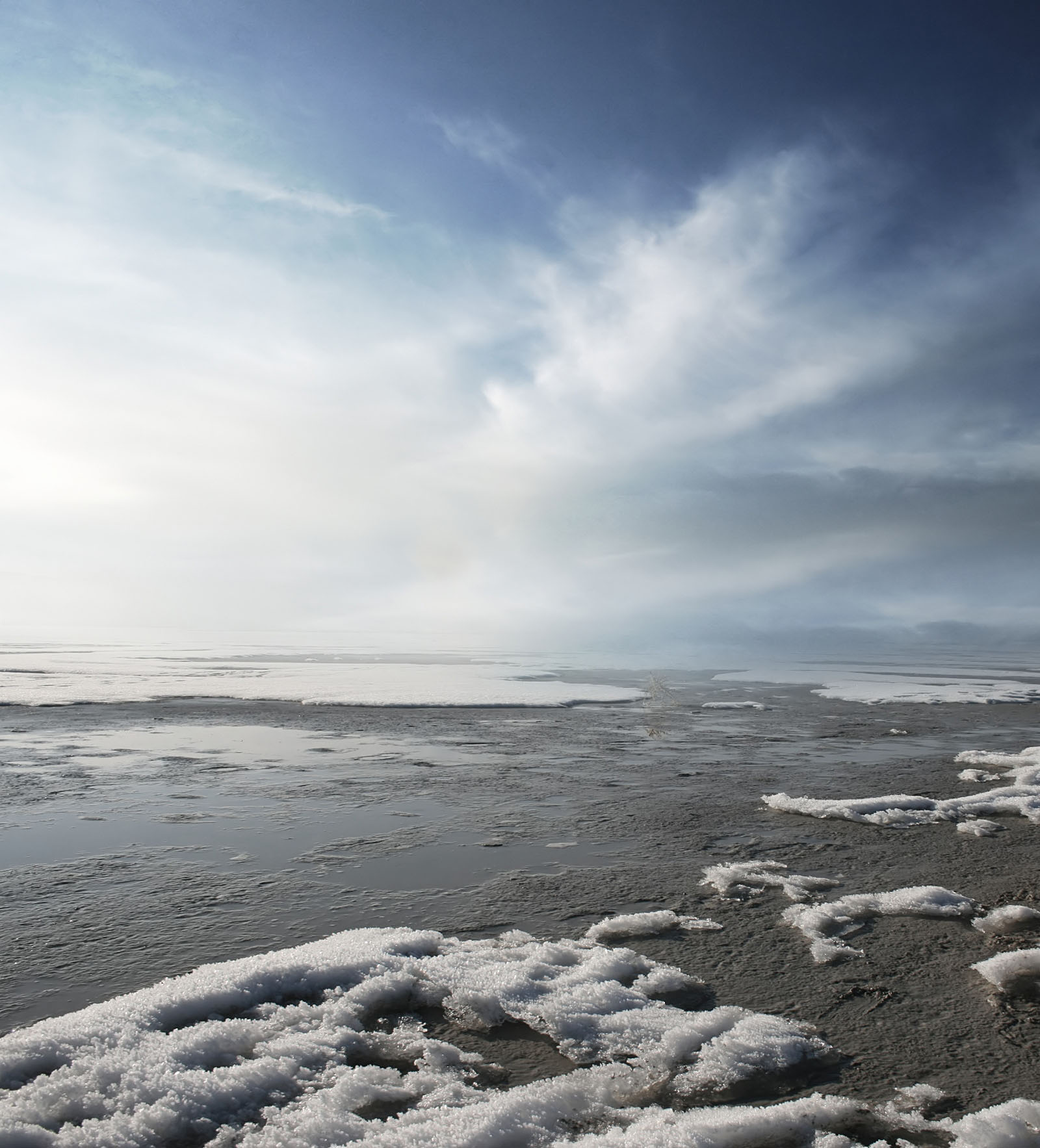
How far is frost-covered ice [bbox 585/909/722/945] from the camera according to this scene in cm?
455

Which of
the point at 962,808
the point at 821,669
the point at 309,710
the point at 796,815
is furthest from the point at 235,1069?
the point at 821,669

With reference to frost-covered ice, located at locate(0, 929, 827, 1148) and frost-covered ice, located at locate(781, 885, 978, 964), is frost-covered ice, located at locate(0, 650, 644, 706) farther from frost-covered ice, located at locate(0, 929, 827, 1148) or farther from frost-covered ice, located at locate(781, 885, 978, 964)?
frost-covered ice, located at locate(0, 929, 827, 1148)

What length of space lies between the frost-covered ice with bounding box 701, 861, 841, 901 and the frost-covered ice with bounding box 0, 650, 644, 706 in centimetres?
1474

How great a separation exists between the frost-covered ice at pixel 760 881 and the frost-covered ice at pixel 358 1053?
1.63 meters

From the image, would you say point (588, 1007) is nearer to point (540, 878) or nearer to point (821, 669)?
point (540, 878)

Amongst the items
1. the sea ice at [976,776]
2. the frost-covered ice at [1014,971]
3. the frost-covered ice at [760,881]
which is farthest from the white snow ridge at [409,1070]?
the sea ice at [976,776]

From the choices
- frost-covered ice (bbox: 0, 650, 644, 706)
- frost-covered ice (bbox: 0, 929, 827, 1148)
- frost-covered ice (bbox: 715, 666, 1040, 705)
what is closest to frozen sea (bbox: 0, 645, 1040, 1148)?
frost-covered ice (bbox: 0, 929, 827, 1148)

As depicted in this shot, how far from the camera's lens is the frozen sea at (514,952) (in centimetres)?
274

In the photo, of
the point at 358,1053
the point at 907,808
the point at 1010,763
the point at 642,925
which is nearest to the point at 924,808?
the point at 907,808

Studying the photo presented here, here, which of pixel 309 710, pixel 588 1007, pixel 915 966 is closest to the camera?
pixel 588 1007

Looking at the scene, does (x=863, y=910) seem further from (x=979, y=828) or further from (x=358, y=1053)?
(x=358, y=1053)

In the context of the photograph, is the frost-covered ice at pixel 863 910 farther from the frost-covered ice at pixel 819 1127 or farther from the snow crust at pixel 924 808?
the snow crust at pixel 924 808

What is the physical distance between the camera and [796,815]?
7.82m

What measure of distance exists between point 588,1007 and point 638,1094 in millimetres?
663
